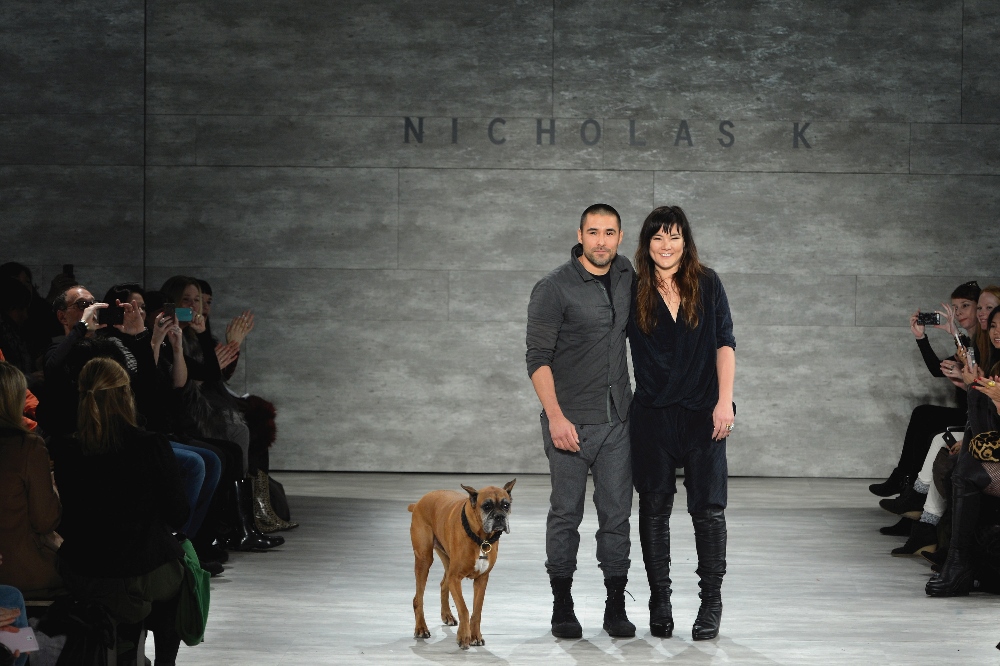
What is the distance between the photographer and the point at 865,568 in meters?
5.99

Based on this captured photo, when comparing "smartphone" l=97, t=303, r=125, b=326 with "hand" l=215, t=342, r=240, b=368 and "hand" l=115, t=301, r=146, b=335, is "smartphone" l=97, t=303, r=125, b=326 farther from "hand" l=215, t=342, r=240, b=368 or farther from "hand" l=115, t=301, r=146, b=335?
"hand" l=215, t=342, r=240, b=368

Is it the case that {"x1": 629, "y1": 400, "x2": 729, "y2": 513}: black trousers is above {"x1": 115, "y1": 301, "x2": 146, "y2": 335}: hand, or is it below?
below

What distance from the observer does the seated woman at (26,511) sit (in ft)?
12.0

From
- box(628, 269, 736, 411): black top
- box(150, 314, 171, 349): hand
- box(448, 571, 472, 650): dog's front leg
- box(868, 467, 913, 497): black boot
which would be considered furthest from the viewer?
box(868, 467, 913, 497): black boot

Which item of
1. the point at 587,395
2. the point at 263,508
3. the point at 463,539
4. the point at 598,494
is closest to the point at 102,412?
the point at 463,539

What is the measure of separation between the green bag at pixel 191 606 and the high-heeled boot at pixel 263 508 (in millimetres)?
2850

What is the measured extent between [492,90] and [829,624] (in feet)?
17.4

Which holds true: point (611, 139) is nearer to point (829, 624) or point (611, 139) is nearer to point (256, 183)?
point (256, 183)

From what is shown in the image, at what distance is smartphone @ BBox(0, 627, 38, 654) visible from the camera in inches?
129

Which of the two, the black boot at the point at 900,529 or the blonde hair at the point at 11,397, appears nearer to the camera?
the blonde hair at the point at 11,397

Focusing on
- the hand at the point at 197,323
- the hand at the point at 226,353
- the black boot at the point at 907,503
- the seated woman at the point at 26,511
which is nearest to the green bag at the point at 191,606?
the seated woman at the point at 26,511

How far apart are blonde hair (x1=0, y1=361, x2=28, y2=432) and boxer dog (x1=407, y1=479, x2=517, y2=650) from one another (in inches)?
55.9

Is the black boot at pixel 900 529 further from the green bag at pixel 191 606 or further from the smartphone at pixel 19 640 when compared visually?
the smartphone at pixel 19 640

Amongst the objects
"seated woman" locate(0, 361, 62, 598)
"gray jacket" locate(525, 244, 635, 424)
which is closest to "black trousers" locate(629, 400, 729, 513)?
"gray jacket" locate(525, 244, 635, 424)
